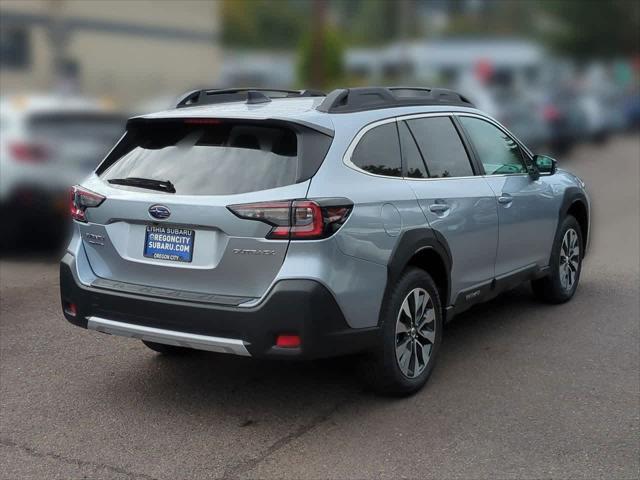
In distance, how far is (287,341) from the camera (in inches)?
177

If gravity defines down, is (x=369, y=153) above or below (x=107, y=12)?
above

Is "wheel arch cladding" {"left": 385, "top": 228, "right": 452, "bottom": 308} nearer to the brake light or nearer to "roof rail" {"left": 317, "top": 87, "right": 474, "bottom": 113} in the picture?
"roof rail" {"left": 317, "top": 87, "right": 474, "bottom": 113}

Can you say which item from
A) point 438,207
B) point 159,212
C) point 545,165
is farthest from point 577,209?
point 159,212

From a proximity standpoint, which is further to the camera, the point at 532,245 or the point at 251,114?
the point at 532,245

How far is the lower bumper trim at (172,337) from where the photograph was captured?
179 inches

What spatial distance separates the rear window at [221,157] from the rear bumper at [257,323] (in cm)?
59

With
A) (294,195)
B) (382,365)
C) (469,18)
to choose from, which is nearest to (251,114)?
(294,195)

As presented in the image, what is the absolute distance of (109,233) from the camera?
4.99 m

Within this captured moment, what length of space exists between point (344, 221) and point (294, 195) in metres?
0.30

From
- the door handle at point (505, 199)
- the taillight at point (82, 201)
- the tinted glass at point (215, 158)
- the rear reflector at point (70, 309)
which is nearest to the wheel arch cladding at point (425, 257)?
the tinted glass at point (215, 158)

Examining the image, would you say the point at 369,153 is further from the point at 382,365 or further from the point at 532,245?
the point at 532,245

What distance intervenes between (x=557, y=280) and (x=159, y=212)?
3.87 meters

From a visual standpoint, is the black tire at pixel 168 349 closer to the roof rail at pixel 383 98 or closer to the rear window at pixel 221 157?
the rear window at pixel 221 157

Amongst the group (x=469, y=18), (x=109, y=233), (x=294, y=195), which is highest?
(x=294, y=195)
